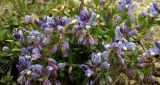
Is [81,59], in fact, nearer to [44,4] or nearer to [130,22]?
[130,22]

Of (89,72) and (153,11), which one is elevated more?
(153,11)

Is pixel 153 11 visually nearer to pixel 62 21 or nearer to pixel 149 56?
pixel 149 56

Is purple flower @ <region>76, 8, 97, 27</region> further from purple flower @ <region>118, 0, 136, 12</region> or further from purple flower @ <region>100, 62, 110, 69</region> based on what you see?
purple flower @ <region>118, 0, 136, 12</region>

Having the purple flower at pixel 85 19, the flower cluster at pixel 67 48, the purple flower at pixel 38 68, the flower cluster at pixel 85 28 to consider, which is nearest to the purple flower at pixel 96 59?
the flower cluster at pixel 67 48

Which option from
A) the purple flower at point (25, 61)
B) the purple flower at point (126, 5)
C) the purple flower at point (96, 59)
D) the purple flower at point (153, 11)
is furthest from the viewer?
the purple flower at point (126, 5)

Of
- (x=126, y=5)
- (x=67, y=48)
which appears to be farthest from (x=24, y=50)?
(x=126, y=5)

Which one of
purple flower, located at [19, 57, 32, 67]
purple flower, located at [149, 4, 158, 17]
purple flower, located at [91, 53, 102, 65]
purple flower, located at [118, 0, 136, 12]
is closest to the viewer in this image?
purple flower, located at [91, 53, 102, 65]

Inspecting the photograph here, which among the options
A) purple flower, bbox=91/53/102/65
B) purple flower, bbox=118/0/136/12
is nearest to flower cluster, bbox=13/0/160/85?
purple flower, bbox=91/53/102/65

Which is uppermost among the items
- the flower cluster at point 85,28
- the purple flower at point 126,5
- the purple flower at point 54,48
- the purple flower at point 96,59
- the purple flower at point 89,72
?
the purple flower at point 126,5

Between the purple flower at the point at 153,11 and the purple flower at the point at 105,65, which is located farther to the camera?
the purple flower at the point at 153,11

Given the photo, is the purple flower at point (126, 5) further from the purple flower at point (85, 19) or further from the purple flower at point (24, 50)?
the purple flower at point (24, 50)

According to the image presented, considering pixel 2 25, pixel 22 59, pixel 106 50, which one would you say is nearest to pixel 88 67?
pixel 106 50
